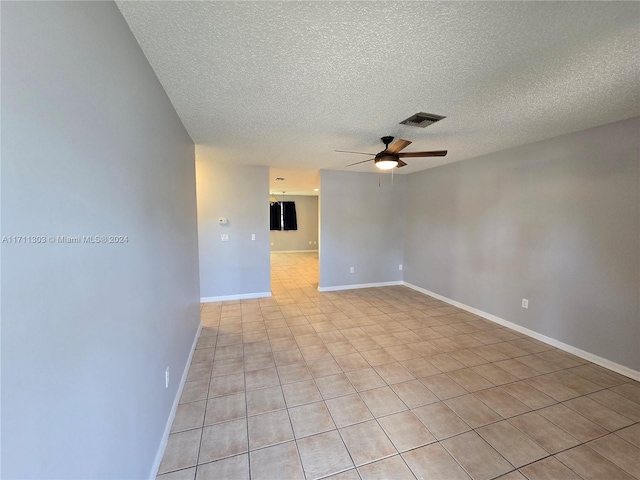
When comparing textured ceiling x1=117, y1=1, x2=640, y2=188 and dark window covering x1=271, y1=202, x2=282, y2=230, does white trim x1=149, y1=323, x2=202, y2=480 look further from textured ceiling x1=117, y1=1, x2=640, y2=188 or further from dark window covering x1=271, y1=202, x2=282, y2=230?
dark window covering x1=271, y1=202, x2=282, y2=230

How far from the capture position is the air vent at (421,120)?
2285mm

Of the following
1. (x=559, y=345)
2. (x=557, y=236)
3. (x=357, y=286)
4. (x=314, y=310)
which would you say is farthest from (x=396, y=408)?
(x=357, y=286)

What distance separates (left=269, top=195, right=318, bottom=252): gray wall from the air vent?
8.04 meters

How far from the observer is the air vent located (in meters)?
2.29

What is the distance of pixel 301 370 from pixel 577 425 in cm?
216

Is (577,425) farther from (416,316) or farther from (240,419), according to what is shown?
(240,419)

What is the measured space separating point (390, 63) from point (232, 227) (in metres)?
3.64

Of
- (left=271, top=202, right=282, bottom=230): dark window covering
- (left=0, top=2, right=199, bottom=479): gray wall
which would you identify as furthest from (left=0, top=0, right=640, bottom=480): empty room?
(left=271, top=202, right=282, bottom=230): dark window covering

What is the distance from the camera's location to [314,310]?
412 centimetres

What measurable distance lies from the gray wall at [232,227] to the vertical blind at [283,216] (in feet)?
18.3

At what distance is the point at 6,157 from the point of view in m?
0.59

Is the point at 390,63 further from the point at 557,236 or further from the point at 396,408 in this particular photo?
the point at 557,236

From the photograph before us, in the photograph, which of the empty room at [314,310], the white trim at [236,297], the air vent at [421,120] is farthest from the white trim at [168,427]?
the air vent at [421,120]

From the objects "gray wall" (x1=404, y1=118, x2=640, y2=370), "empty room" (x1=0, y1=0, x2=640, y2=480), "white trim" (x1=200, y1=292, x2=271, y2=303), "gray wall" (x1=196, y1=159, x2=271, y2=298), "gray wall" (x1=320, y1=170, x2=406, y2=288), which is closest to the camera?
"empty room" (x1=0, y1=0, x2=640, y2=480)
